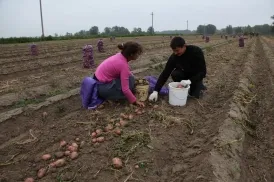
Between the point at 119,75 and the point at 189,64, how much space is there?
1303 mm

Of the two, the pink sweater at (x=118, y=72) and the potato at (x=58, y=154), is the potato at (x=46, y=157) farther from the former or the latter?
the pink sweater at (x=118, y=72)

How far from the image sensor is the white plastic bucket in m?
4.77

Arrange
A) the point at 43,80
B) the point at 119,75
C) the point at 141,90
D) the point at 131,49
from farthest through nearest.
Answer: the point at 43,80 → the point at 141,90 → the point at 119,75 → the point at 131,49

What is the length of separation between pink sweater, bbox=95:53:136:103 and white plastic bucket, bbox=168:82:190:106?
27.9 inches

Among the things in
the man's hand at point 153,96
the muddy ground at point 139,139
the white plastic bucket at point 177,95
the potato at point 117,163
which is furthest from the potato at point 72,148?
the white plastic bucket at point 177,95

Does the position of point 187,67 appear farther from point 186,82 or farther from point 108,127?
point 108,127

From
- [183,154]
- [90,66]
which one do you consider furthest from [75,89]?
[183,154]

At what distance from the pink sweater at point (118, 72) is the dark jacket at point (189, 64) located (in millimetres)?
749

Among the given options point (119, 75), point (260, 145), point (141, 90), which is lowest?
point (260, 145)

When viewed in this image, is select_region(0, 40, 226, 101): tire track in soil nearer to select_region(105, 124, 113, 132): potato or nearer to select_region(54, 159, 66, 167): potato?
select_region(105, 124, 113, 132): potato

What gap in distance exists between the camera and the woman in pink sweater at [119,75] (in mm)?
4367

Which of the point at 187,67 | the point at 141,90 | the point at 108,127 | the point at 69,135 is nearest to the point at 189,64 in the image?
the point at 187,67

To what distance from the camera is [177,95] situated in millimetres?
4852

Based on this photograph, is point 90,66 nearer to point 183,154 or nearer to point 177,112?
point 177,112
